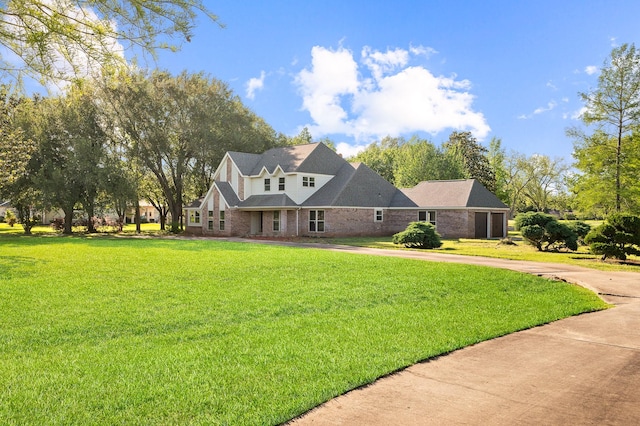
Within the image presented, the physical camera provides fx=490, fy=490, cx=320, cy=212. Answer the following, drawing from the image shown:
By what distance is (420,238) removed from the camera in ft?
85.4

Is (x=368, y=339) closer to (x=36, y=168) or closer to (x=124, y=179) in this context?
(x=124, y=179)

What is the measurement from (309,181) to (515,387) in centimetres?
3272

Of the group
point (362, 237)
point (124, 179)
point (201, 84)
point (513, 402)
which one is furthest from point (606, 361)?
point (201, 84)

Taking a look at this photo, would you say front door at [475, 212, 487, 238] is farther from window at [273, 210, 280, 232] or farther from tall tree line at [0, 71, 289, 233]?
tall tree line at [0, 71, 289, 233]

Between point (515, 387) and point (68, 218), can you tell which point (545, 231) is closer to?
point (515, 387)

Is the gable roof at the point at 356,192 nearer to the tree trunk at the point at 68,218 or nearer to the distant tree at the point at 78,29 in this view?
the tree trunk at the point at 68,218

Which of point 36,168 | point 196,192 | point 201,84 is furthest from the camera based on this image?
point 196,192

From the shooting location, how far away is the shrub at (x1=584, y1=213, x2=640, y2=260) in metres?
18.7

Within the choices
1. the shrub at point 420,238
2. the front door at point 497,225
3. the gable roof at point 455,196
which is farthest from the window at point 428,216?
the shrub at point 420,238

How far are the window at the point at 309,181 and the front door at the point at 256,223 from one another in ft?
17.0

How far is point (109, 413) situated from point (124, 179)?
125ft

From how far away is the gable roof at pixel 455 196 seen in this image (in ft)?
118

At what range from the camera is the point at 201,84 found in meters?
43.5

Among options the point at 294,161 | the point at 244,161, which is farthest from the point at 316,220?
the point at 244,161
